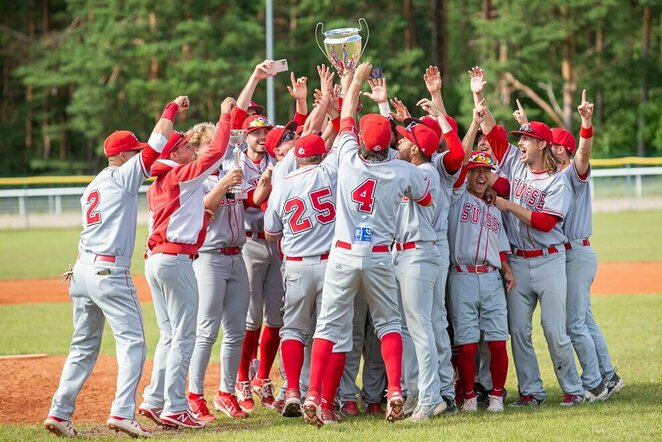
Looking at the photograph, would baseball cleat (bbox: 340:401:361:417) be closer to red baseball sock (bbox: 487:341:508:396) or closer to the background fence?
red baseball sock (bbox: 487:341:508:396)

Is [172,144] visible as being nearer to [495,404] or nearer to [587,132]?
[495,404]

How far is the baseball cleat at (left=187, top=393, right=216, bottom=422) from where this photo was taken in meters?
7.72

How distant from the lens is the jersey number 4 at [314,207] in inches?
293

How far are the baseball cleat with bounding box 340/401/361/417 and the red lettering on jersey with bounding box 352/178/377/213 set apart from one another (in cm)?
169

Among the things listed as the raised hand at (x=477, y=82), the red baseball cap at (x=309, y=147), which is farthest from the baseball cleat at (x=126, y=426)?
the raised hand at (x=477, y=82)

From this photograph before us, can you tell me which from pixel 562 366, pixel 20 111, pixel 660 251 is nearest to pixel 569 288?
pixel 562 366

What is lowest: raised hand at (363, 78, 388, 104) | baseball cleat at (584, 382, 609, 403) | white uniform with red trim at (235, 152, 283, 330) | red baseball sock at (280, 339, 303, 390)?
baseball cleat at (584, 382, 609, 403)

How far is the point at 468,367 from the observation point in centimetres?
771

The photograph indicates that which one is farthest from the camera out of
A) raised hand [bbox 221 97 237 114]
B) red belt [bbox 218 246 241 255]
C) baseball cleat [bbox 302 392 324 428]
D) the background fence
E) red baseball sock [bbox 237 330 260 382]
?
the background fence

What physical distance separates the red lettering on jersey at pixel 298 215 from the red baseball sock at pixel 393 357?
1.03 metres

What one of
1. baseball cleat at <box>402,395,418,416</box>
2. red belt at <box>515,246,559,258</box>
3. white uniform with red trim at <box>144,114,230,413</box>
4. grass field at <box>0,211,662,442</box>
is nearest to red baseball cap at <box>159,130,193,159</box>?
white uniform with red trim at <box>144,114,230,413</box>

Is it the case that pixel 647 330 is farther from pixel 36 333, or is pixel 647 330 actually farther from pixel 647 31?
pixel 647 31

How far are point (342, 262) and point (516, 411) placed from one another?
1.87 m

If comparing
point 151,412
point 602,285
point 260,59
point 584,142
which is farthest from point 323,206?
point 260,59
